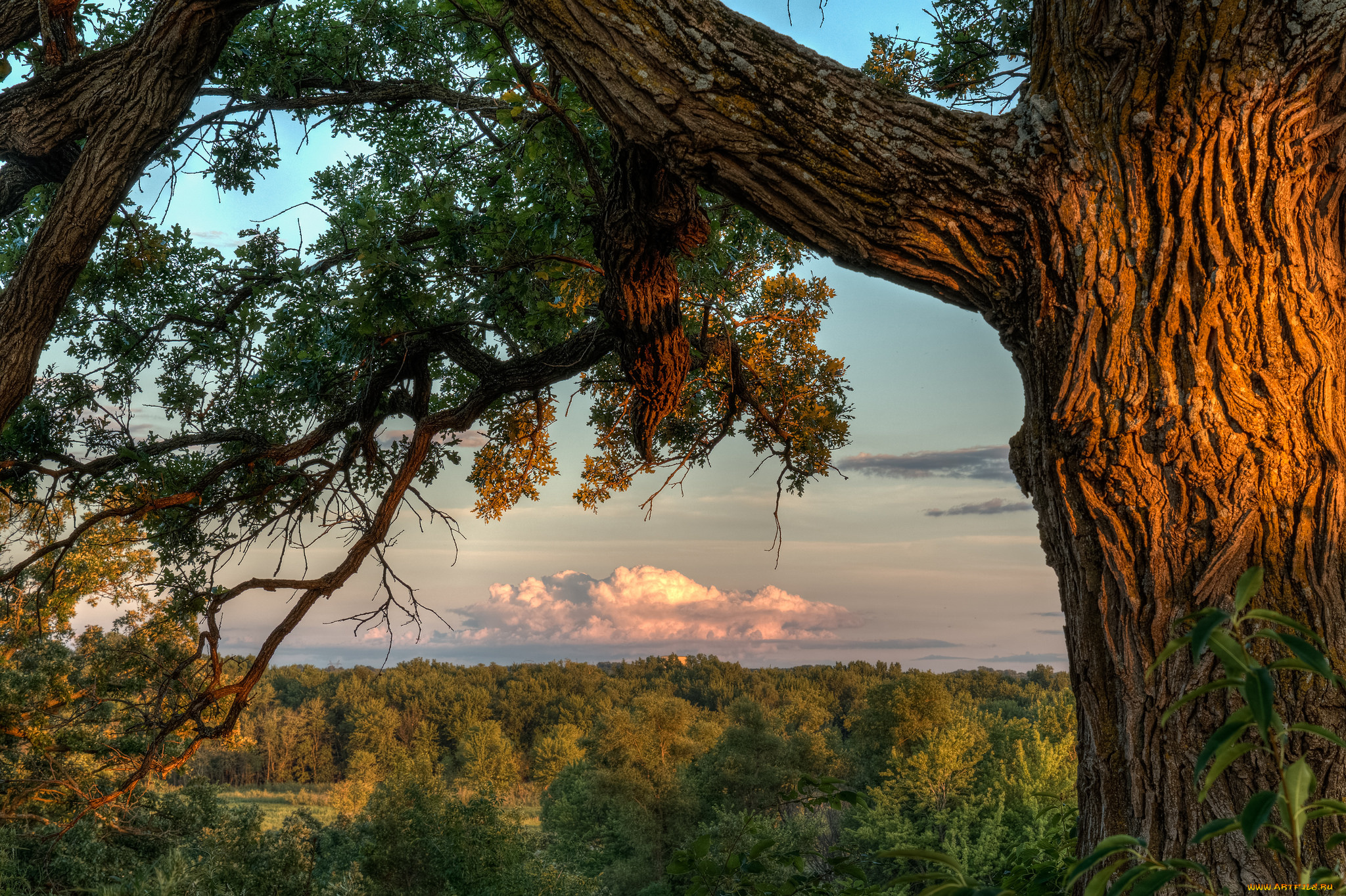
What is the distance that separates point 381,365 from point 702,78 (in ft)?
9.26

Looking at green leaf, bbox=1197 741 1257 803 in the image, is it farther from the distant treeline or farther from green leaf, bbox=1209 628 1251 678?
the distant treeline

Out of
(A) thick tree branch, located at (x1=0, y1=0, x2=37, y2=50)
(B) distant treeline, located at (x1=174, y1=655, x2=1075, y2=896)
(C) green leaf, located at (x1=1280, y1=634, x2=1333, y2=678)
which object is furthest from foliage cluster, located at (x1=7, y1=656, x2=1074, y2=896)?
(A) thick tree branch, located at (x1=0, y1=0, x2=37, y2=50)

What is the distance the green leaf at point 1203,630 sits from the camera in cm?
67

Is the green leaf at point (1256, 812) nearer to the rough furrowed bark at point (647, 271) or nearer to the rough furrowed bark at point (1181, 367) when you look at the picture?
the rough furrowed bark at point (1181, 367)

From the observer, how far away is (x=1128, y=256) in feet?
6.24

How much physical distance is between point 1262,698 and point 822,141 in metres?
1.73

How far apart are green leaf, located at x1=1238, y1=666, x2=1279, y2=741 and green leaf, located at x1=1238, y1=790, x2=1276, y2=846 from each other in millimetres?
75

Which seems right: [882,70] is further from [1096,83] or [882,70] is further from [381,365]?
[381,365]

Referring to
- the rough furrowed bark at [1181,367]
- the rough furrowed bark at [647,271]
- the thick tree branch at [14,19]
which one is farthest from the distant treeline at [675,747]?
the thick tree branch at [14,19]

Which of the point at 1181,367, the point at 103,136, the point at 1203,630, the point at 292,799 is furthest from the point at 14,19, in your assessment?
the point at 292,799

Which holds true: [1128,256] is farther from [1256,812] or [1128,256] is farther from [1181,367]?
[1256,812]

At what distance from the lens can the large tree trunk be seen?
1.76 meters

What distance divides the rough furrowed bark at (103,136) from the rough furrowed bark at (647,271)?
177 cm

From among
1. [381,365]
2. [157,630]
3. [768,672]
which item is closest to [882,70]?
[381,365]
